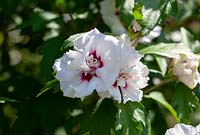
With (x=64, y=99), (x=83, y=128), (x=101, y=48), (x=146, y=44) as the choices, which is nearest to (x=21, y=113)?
(x=64, y=99)

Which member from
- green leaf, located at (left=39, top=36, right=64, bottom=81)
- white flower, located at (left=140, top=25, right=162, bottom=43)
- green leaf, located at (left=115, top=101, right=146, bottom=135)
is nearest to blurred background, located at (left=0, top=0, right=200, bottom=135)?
green leaf, located at (left=39, top=36, right=64, bottom=81)

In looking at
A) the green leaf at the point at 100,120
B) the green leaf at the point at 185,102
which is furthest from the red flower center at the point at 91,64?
the green leaf at the point at 185,102

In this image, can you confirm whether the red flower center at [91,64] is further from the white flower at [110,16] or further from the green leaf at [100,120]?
the white flower at [110,16]

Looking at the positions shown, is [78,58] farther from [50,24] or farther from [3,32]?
[3,32]

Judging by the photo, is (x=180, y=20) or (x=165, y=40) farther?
(x=180, y=20)

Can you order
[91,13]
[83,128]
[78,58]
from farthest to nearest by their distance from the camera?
[91,13] → [83,128] → [78,58]

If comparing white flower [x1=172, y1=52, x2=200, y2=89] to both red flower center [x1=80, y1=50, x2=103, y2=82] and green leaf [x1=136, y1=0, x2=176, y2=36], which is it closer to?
green leaf [x1=136, y1=0, x2=176, y2=36]
